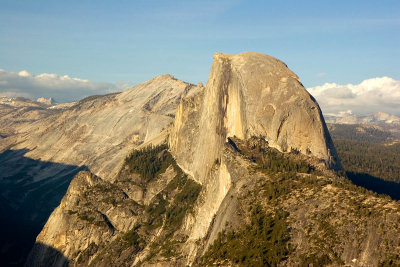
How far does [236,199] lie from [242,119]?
49567 mm

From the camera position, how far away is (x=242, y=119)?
153375 mm

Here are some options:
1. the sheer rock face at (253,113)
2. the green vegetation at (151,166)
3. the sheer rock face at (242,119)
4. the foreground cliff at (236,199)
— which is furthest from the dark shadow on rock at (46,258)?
the sheer rock face at (253,113)

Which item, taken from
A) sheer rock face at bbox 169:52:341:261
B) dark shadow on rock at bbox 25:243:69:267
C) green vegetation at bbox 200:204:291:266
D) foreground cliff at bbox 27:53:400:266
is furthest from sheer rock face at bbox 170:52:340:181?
dark shadow on rock at bbox 25:243:69:267

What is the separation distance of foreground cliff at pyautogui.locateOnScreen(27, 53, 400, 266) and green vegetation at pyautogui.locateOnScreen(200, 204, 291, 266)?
1.02 feet

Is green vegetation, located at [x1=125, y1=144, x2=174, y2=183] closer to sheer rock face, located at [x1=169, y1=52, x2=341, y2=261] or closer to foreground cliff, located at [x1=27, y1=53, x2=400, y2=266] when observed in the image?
foreground cliff, located at [x1=27, y1=53, x2=400, y2=266]

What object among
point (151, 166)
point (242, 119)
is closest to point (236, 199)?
point (242, 119)

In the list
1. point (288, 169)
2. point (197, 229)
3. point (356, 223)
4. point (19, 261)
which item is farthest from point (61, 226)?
point (356, 223)

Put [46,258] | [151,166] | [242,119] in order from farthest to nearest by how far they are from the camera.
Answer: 1. [151,166]
2. [46,258]
3. [242,119]

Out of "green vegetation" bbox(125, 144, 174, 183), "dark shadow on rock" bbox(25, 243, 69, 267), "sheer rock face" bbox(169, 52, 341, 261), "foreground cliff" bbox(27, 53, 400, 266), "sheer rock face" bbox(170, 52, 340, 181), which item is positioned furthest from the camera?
"green vegetation" bbox(125, 144, 174, 183)

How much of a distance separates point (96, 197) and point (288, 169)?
89.7 m

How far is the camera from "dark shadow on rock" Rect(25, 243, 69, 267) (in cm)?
15525

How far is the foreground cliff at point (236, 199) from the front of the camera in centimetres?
8181

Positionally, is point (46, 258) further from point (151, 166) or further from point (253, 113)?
point (253, 113)

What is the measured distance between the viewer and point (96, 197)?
17362 centimetres
